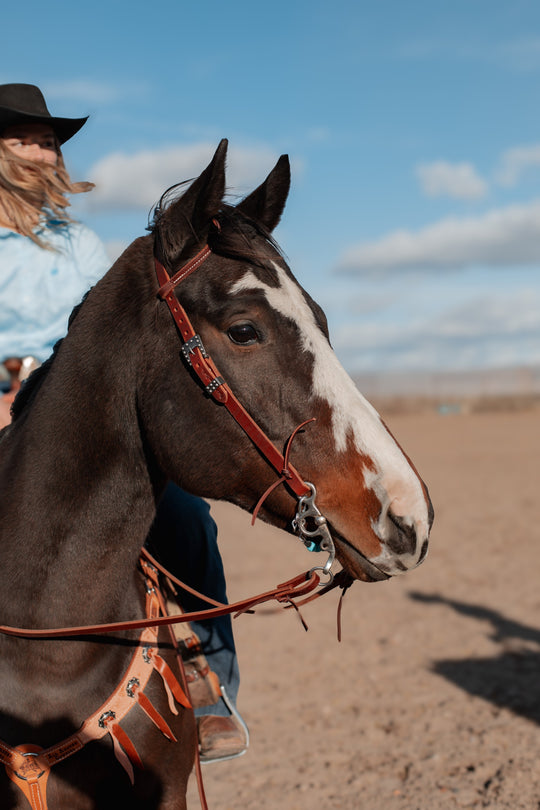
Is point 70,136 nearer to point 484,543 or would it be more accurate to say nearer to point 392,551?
point 392,551

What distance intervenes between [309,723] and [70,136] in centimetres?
467

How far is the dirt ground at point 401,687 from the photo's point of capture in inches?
193

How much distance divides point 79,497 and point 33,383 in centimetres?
52

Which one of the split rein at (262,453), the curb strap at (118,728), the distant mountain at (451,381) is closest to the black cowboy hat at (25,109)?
the split rein at (262,453)

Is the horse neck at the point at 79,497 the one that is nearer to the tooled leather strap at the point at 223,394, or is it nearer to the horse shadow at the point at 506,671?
the tooled leather strap at the point at 223,394

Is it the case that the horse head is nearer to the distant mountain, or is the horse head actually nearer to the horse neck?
the horse neck

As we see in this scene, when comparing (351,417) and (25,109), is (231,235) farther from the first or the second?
(25,109)

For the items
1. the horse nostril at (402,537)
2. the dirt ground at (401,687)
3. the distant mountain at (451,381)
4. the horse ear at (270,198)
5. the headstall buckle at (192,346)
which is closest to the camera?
the horse nostril at (402,537)

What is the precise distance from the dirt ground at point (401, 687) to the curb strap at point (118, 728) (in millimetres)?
437

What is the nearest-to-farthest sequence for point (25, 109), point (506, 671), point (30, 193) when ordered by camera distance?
point (30, 193) → point (25, 109) → point (506, 671)

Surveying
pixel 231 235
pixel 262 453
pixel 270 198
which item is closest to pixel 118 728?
pixel 262 453

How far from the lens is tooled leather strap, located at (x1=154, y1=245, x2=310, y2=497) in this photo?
229cm

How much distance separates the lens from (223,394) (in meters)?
2.31

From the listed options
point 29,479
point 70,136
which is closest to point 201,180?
point 29,479
